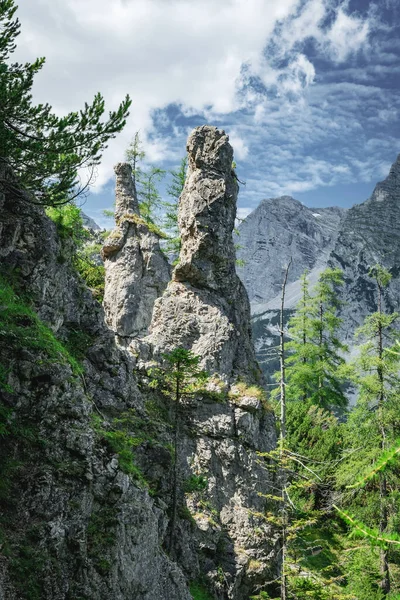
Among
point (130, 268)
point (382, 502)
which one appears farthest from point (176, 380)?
point (130, 268)

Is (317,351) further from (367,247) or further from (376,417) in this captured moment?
(367,247)

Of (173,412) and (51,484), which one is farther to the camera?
(173,412)

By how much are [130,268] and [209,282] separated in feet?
30.5

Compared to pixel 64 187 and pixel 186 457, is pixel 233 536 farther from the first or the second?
pixel 64 187

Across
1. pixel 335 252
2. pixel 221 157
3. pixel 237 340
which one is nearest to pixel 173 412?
pixel 237 340

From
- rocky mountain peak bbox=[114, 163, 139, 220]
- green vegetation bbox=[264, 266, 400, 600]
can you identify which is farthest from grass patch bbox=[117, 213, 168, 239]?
green vegetation bbox=[264, 266, 400, 600]

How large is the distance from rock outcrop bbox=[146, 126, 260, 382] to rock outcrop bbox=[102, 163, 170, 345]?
729 cm

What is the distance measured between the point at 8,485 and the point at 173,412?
377 inches

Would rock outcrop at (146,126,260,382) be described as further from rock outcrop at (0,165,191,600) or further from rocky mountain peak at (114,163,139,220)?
rocky mountain peak at (114,163,139,220)

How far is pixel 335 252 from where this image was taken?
13312 cm

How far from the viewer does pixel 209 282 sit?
2005cm

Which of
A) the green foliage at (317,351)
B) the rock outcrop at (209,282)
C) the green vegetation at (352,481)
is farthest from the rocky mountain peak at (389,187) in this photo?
the rock outcrop at (209,282)

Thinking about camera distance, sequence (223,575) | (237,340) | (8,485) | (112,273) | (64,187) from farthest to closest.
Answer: (112,273)
(237,340)
(223,575)
(64,187)
(8,485)

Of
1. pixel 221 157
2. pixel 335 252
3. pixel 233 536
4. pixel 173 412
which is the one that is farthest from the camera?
pixel 335 252
